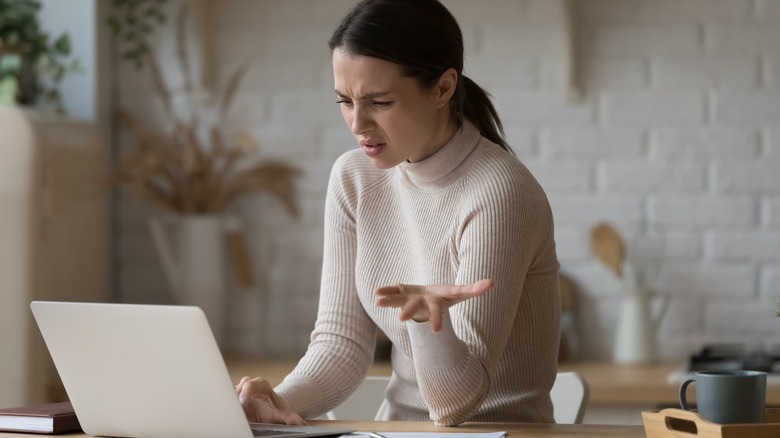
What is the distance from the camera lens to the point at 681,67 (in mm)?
2707

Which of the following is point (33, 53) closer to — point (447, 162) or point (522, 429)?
point (447, 162)

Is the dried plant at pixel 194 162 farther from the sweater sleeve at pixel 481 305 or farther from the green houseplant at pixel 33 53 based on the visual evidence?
the sweater sleeve at pixel 481 305

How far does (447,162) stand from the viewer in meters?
1.59

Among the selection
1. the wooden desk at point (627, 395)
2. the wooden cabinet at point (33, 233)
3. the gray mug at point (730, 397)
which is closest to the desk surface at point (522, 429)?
the gray mug at point (730, 397)

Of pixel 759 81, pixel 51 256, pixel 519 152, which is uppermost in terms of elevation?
pixel 759 81

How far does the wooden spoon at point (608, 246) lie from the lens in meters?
2.67

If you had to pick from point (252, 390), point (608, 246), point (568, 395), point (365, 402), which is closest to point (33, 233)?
point (365, 402)

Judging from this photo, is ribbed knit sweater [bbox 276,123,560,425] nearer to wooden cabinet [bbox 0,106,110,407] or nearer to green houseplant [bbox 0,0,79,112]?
wooden cabinet [bbox 0,106,110,407]

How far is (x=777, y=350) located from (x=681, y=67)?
0.69 meters

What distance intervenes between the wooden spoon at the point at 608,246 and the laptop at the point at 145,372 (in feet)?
4.82

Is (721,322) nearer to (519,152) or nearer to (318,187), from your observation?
(519,152)

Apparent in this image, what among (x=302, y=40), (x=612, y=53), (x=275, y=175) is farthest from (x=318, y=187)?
(x=612, y=53)

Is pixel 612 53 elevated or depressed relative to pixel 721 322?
elevated

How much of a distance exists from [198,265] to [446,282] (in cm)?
128
